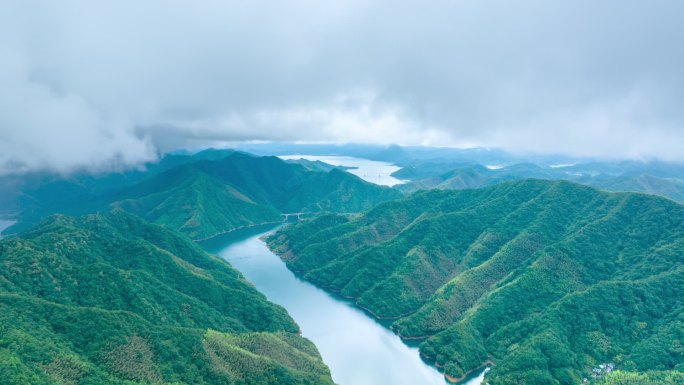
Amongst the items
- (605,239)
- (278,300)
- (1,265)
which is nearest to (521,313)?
(605,239)

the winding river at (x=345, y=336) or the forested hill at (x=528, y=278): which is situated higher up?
the forested hill at (x=528, y=278)

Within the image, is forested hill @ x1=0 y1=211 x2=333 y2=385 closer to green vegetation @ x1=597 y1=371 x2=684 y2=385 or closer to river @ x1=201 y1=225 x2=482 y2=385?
river @ x1=201 y1=225 x2=482 y2=385

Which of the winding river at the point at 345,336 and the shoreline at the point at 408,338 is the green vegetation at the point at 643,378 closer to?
the shoreline at the point at 408,338

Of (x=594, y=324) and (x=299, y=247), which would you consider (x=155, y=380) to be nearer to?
(x=594, y=324)

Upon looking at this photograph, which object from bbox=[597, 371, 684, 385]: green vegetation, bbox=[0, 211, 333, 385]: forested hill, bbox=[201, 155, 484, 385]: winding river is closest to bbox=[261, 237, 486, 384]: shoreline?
bbox=[201, 155, 484, 385]: winding river

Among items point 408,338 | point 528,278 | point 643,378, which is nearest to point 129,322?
point 408,338

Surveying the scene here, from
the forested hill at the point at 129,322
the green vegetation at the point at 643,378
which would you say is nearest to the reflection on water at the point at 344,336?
the forested hill at the point at 129,322
